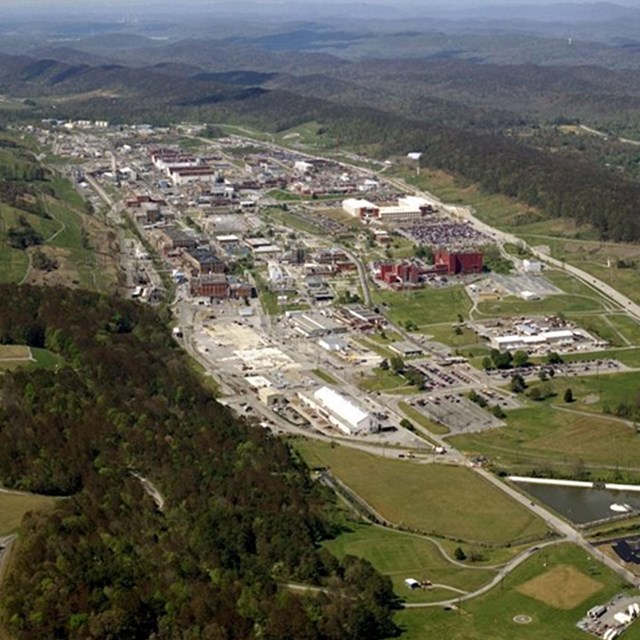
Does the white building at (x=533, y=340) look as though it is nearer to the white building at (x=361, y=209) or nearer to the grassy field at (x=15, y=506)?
the grassy field at (x=15, y=506)

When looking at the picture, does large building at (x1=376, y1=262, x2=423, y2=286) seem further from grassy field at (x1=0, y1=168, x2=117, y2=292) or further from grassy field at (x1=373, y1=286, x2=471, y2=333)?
grassy field at (x1=0, y1=168, x2=117, y2=292)

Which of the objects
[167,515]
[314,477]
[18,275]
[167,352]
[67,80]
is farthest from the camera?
[67,80]

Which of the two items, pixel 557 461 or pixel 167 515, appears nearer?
pixel 167 515

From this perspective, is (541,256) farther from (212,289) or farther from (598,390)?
(598,390)

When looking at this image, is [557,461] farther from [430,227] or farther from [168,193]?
[168,193]

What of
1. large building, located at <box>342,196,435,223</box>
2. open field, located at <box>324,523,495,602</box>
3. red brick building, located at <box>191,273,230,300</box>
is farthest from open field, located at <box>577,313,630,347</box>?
large building, located at <box>342,196,435,223</box>

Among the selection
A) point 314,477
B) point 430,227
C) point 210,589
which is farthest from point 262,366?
point 430,227

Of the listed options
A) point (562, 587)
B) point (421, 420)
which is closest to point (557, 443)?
point (421, 420)
